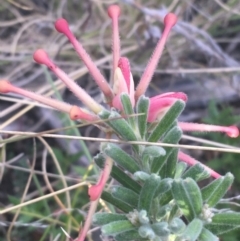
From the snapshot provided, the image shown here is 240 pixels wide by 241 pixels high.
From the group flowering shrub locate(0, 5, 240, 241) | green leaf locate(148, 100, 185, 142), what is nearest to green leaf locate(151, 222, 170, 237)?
flowering shrub locate(0, 5, 240, 241)

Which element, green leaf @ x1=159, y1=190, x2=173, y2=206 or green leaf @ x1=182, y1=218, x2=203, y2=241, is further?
green leaf @ x1=159, y1=190, x2=173, y2=206

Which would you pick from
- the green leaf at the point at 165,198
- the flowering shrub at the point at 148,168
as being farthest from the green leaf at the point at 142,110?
the green leaf at the point at 165,198

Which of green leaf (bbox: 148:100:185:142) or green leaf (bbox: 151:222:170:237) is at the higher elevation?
green leaf (bbox: 148:100:185:142)

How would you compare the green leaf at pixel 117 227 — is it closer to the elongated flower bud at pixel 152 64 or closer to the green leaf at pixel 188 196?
the green leaf at pixel 188 196

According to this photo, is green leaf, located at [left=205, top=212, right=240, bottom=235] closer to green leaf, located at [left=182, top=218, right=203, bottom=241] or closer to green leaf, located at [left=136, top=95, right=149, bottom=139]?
green leaf, located at [left=182, top=218, right=203, bottom=241]

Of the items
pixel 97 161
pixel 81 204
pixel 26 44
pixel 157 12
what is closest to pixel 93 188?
pixel 97 161

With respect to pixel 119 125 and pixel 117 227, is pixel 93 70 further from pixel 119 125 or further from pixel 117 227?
pixel 117 227
